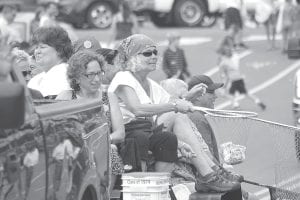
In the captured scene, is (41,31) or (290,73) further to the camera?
(290,73)

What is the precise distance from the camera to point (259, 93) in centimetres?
2512

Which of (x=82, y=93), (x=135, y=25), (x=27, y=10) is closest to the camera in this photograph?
(x=82, y=93)

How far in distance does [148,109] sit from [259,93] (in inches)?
622

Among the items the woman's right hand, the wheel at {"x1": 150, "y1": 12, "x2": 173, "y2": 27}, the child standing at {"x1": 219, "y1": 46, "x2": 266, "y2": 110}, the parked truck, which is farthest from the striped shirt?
the woman's right hand

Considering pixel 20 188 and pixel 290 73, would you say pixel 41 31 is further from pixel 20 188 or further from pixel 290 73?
pixel 290 73

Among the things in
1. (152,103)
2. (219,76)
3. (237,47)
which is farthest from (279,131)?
(237,47)

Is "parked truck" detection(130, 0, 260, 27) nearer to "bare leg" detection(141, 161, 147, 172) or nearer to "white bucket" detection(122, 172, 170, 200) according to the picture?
"bare leg" detection(141, 161, 147, 172)

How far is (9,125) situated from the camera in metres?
5.62

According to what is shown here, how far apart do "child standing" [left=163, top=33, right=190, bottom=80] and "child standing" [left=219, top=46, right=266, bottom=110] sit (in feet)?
2.65

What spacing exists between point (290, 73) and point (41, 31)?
61.1 ft

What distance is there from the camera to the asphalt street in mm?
10109

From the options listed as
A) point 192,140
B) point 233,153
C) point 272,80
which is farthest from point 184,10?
point 192,140

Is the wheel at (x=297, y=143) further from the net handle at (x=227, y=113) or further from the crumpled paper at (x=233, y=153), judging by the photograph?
the net handle at (x=227, y=113)

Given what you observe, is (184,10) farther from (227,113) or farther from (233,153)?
(227,113)
